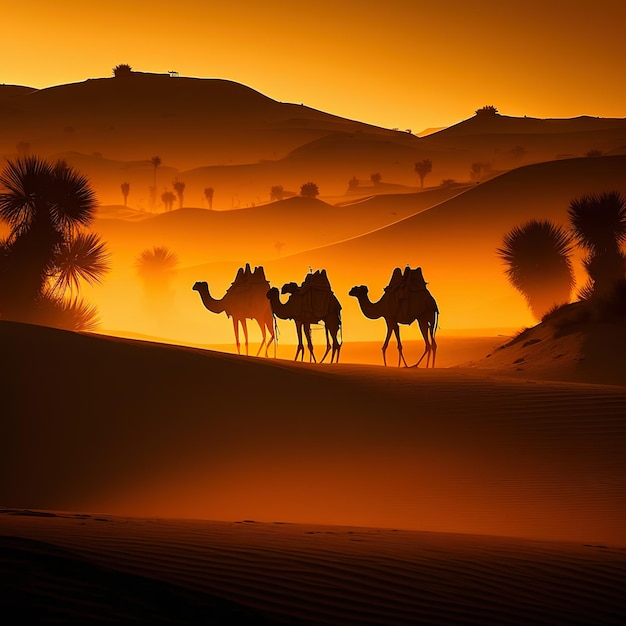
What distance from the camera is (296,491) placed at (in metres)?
10.9

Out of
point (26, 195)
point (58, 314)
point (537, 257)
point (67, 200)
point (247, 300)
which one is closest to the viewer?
point (247, 300)

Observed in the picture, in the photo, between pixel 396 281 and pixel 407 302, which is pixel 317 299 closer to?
pixel 396 281

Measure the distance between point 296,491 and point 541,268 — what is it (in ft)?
87.8

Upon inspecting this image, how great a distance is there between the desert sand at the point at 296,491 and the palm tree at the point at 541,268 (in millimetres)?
18815

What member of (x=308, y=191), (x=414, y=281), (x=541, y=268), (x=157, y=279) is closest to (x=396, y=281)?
(x=414, y=281)

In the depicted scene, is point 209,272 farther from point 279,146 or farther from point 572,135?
point 572,135

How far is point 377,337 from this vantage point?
164 ft

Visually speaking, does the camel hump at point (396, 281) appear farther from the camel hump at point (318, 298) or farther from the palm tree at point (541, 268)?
the palm tree at point (541, 268)

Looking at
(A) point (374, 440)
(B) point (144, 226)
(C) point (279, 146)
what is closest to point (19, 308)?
(A) point (374, 440)

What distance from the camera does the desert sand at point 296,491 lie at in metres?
5.28

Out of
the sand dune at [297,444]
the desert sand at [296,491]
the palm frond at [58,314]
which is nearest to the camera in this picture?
the desert sand at [296,491]

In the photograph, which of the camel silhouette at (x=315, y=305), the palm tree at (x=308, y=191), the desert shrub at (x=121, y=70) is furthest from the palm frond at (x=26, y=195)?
the desert shrub at (x=121, y=70)

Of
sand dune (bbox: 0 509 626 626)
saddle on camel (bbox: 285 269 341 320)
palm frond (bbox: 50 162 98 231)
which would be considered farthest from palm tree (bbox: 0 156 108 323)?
sand dune (bbox: 0 509 626 626)

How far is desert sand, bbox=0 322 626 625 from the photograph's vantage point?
5277 mm
